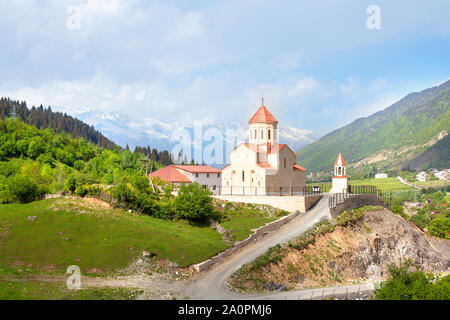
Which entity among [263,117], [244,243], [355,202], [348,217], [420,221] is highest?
[263,117]

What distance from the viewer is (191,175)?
5788 centimetres

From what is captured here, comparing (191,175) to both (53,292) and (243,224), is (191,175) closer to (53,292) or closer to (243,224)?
(243,224)

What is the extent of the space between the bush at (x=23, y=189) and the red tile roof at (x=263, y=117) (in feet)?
89.0

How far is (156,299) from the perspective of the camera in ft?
73.2

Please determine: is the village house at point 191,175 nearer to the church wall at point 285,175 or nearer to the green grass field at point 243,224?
the church wall at point 285,175

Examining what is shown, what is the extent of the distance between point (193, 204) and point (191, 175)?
18.7 meters

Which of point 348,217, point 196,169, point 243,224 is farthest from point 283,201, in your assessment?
point 196,169

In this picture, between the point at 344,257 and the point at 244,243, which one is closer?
the point at 244,243

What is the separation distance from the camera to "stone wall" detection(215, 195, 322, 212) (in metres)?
45.2

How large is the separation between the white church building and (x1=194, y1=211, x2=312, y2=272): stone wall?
24.6 ft

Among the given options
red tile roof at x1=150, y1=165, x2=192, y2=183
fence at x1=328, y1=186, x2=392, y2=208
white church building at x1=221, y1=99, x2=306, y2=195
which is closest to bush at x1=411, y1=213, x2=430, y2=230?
fence at x1=328, y1=186, x2=392, y2=208

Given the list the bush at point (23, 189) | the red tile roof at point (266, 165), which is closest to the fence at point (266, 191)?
the red tile roof at point (266, 165)

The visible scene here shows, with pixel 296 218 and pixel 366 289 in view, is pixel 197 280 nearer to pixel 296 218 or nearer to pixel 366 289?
pixel 366 289
